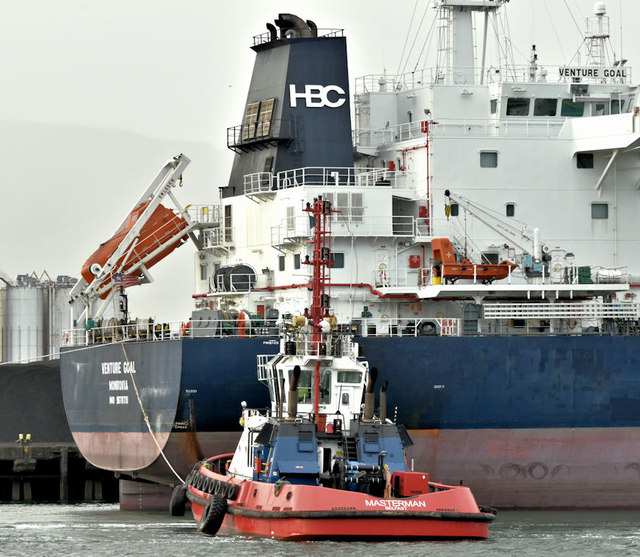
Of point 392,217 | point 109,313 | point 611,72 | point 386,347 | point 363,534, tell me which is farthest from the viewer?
point 109,313

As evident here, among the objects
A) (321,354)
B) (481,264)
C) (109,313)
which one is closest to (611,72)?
(481,264)

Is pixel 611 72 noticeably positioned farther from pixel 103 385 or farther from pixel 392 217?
pixel 103 385

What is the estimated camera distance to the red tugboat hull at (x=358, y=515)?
3241 cm

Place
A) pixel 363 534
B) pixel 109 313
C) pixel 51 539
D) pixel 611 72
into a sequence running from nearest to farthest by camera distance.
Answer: pixel 363 534 → pixel 51 539 → pixel 611 72 → pixel 109 313

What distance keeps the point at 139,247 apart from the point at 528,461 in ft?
43.2

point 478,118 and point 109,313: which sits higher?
point 478,118

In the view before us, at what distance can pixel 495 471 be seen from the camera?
41.0 metres

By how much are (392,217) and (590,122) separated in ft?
19.6

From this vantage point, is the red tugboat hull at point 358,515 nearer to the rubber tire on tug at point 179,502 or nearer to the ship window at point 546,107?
the rubber tire on tug at point 179,502

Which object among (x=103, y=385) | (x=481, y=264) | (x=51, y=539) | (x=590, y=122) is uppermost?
(x=590, y=122)

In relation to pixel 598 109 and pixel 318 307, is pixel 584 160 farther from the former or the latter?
pixel 318 307

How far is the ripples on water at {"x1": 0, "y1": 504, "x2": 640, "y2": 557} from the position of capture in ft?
106

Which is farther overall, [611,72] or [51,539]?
[611,72]

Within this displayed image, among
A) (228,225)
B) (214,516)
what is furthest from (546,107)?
(214,516)
